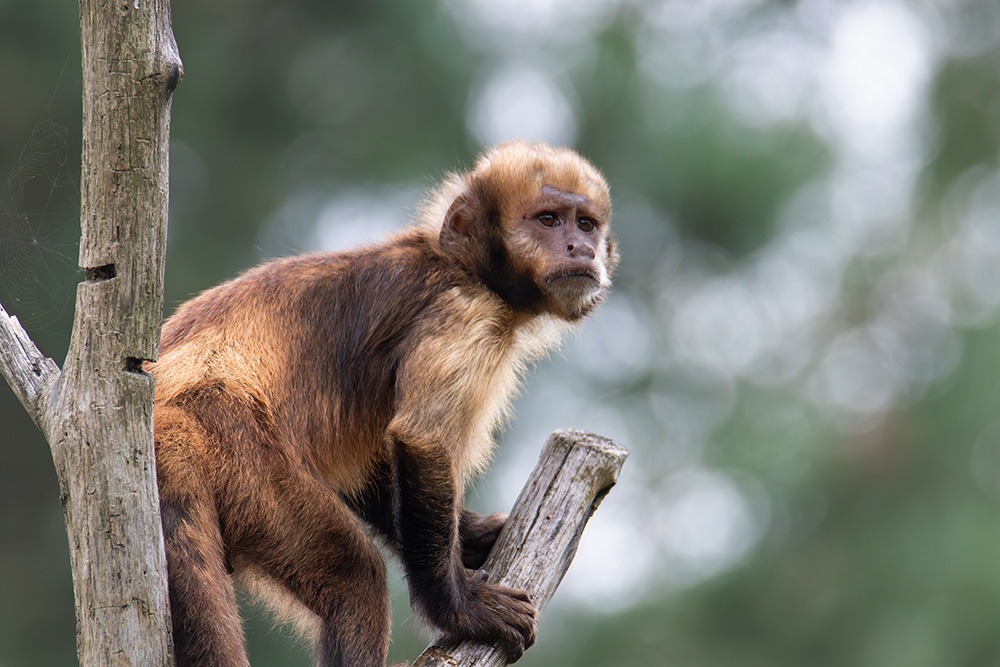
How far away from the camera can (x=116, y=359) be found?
483cm

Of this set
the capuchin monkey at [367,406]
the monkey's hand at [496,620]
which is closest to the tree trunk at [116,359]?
the capuchin monkey at [367,406]

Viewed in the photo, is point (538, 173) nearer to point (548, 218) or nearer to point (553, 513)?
point (548, 218)

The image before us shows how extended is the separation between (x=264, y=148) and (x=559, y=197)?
10977 millimetres

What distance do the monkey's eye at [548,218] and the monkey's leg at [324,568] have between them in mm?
2165

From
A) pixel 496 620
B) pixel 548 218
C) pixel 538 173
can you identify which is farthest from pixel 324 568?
pixel 538 173

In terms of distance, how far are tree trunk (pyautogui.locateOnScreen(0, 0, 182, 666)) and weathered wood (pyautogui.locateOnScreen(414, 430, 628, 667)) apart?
1.91 m

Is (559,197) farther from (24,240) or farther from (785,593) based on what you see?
(785,593)

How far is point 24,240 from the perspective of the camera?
5.44 metres

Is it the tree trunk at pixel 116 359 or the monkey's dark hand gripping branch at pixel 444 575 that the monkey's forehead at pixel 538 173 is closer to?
the monkey's dark hand gripping branch at pixel 444 575

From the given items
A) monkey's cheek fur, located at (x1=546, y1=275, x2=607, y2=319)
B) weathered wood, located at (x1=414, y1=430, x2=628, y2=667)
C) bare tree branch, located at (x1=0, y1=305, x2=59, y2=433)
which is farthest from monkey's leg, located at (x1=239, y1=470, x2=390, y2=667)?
monkey's cheek fur, located at (x1=546, y1=275, x2=607, y2=319)

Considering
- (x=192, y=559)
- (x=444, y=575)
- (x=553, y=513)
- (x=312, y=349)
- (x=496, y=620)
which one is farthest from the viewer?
(x=312, y=349)

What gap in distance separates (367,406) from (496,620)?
1.31m

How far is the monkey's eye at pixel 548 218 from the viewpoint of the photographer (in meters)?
7.10

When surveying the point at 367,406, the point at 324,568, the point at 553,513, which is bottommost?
the point at 324,568
